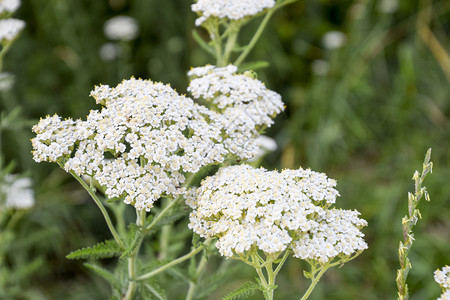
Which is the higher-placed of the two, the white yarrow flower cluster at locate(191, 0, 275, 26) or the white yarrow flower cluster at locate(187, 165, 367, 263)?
the white yarrow flower cluster at locate(191, 0, 275, 26)

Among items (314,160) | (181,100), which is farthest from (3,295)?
(314,160)

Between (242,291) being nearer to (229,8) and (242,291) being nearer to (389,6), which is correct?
→ (229,8)

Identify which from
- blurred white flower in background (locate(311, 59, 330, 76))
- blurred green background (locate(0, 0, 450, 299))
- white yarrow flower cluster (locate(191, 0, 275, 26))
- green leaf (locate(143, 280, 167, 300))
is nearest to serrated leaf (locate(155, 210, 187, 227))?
green leaf (locate(143, 280, 167, 300))

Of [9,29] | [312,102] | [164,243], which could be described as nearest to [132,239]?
[164,243]

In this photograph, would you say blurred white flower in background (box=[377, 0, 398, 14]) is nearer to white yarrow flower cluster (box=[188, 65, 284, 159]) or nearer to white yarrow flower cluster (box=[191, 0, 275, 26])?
white yarrow flower cluster (box=[191, 0, 275, 26])

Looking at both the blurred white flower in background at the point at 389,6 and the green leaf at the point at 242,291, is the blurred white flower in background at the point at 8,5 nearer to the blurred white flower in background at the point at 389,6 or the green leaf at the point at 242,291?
the green leaf at the point at 242,291

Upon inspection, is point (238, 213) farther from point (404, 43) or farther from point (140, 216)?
point (404, 43)
